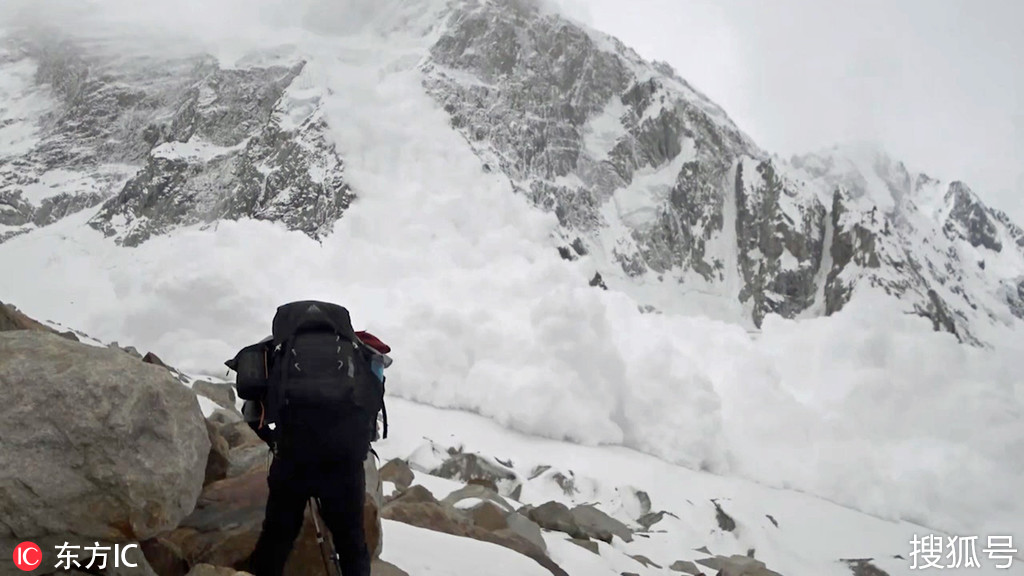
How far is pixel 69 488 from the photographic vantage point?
5617 mm

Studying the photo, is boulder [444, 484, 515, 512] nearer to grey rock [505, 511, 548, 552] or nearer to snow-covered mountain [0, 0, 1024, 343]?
grey rock [505, 511, 548, 552]

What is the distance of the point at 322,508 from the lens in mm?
5781

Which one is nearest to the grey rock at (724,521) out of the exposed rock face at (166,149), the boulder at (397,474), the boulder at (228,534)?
the boulder at (397,474)

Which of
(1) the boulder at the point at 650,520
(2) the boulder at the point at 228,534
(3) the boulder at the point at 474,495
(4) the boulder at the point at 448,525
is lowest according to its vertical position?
(1) the boulder at the point at 650,520

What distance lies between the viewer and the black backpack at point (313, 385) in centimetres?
538

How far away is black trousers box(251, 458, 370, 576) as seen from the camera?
5598 mm

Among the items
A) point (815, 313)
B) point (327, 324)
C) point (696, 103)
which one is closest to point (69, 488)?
point (327, 324)

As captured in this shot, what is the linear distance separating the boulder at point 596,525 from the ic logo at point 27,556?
51.6ft

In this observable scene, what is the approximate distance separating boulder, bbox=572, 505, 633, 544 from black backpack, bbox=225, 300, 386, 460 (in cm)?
1537

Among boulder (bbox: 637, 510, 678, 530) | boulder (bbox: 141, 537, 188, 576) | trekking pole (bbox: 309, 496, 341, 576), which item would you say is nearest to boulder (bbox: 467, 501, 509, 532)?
boulder (bbox: 141, 537, 188, 576)

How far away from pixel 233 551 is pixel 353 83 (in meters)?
164

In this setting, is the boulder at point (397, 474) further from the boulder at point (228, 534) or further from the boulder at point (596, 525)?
the boulder at point (228, 534)

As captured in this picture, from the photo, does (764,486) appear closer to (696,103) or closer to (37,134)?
(696,103)

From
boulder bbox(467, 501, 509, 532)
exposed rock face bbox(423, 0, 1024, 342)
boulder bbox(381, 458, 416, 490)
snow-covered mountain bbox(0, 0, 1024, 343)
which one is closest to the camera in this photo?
boulder bbox(467, 501, 509, 532)
